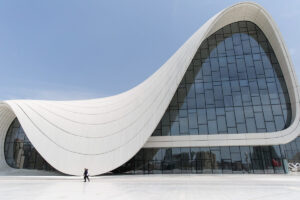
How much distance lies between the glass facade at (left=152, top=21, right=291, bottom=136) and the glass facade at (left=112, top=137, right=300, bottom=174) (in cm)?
185

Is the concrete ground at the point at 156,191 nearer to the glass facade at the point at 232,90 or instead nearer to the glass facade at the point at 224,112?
the glass facade at the point at 224,112

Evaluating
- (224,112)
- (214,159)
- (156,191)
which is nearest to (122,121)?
(214,159)

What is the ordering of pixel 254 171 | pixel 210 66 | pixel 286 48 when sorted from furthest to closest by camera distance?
pixel 210 66 → pixel 286 48 → pixel 254 171

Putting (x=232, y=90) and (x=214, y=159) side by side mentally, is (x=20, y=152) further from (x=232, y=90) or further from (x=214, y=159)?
(x=232, y=90)

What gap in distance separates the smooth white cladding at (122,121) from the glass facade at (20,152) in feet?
2.75

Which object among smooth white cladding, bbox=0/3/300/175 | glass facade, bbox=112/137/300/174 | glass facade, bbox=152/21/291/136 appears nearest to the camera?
smooth white cladding, bbox=0/3/300/175

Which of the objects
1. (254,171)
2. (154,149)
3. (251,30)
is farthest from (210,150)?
(251,30)

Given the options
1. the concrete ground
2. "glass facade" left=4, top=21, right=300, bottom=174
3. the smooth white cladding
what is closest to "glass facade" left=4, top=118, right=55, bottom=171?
"glass facade" left=4, top=21, right=300, bottom=174

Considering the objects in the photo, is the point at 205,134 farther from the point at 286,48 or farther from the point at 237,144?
the point at 286,48

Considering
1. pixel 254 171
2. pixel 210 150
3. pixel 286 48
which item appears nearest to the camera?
pixel 254 171

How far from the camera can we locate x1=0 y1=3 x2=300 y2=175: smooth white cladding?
16.8m

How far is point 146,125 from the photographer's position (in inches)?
718

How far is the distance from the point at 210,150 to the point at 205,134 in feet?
5.51

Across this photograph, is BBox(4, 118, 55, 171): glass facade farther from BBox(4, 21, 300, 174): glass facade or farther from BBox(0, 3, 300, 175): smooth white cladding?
BBox(0, 3, 300, 175): smooth white cladding
